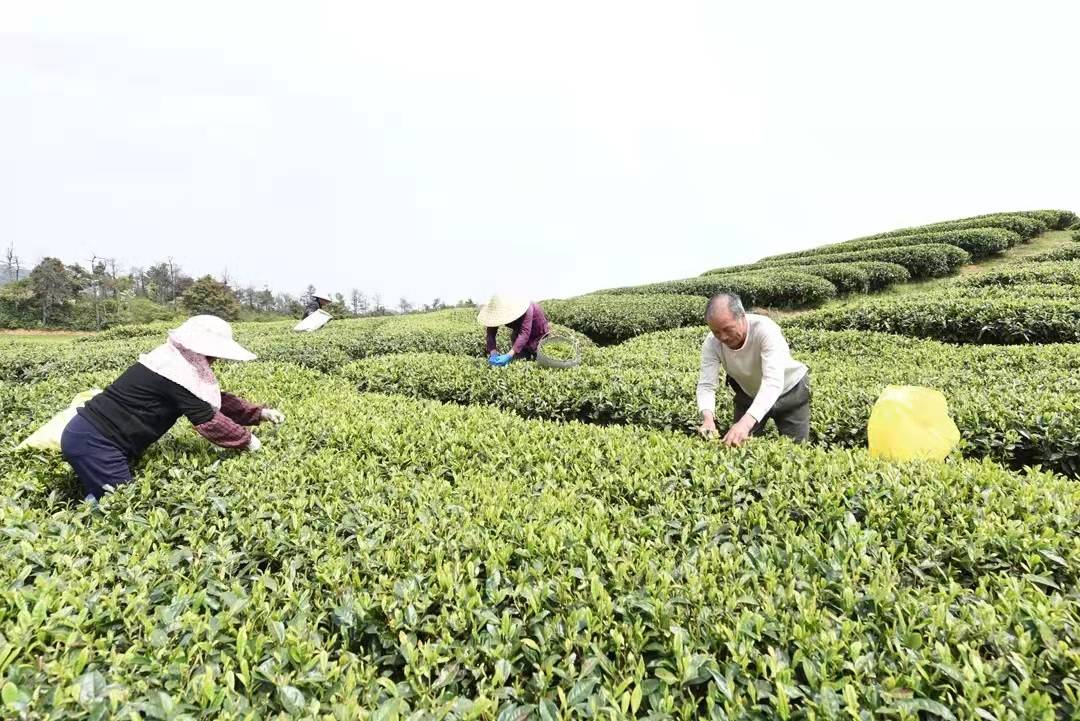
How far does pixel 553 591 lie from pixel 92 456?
2.86 meters

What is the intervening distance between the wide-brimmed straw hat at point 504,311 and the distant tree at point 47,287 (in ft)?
150

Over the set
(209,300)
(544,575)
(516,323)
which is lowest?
(544,575)

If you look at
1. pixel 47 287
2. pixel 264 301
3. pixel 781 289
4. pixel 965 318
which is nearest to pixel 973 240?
pixel 781 289

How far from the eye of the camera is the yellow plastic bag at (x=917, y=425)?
12.2ft

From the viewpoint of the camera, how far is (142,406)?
342 centimetres

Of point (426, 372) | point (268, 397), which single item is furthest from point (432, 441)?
point (426, 372)

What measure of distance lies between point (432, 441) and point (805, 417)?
109 inches

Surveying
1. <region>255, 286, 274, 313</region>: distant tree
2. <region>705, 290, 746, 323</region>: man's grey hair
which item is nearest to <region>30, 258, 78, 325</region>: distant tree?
<region>255, 286, 274, 313</region>: distant tree

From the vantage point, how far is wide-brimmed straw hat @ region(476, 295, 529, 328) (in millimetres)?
6891

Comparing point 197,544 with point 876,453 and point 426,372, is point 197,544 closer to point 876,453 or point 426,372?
point 876,453

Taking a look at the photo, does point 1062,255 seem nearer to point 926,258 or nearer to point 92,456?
point 926,258

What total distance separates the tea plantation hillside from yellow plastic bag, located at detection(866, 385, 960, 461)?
0.31m

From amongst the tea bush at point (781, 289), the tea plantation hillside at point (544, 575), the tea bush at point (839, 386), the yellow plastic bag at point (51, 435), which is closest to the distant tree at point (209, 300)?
the tea bush at point (781, 289)

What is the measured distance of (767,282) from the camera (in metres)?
14.9
